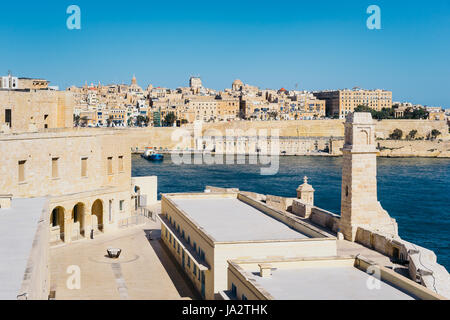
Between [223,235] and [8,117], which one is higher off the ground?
[8,117]

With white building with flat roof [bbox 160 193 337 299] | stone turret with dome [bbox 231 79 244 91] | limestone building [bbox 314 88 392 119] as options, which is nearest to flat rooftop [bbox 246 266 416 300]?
white building with flat roof [bbox 160 193 337 299]

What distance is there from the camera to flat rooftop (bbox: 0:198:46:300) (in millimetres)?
5809

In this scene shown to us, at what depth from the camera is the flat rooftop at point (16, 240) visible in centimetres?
581

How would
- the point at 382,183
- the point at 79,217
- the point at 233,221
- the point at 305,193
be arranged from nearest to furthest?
the point at 233,221
the point at 79,217
the point at 305,193
the point at 382,183

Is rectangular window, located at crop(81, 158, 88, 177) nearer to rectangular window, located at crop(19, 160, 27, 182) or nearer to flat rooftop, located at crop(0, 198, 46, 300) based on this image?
rectangular window, located at crop(19, 160, 27, 182)

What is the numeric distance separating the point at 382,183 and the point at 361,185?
3268cm

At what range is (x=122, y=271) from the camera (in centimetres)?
1277

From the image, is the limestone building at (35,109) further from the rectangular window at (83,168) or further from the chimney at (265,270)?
the chimney at (265,270)

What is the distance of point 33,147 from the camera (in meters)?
14.8

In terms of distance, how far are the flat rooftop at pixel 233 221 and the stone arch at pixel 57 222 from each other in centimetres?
316

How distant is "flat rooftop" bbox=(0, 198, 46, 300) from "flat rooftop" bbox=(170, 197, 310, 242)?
352 centimetres

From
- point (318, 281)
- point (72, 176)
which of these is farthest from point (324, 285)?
point (72, 176)

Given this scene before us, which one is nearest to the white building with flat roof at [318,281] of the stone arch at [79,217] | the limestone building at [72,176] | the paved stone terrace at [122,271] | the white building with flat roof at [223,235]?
the white building with flat roof at [223,235]

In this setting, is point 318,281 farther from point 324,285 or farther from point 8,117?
point 8,117
